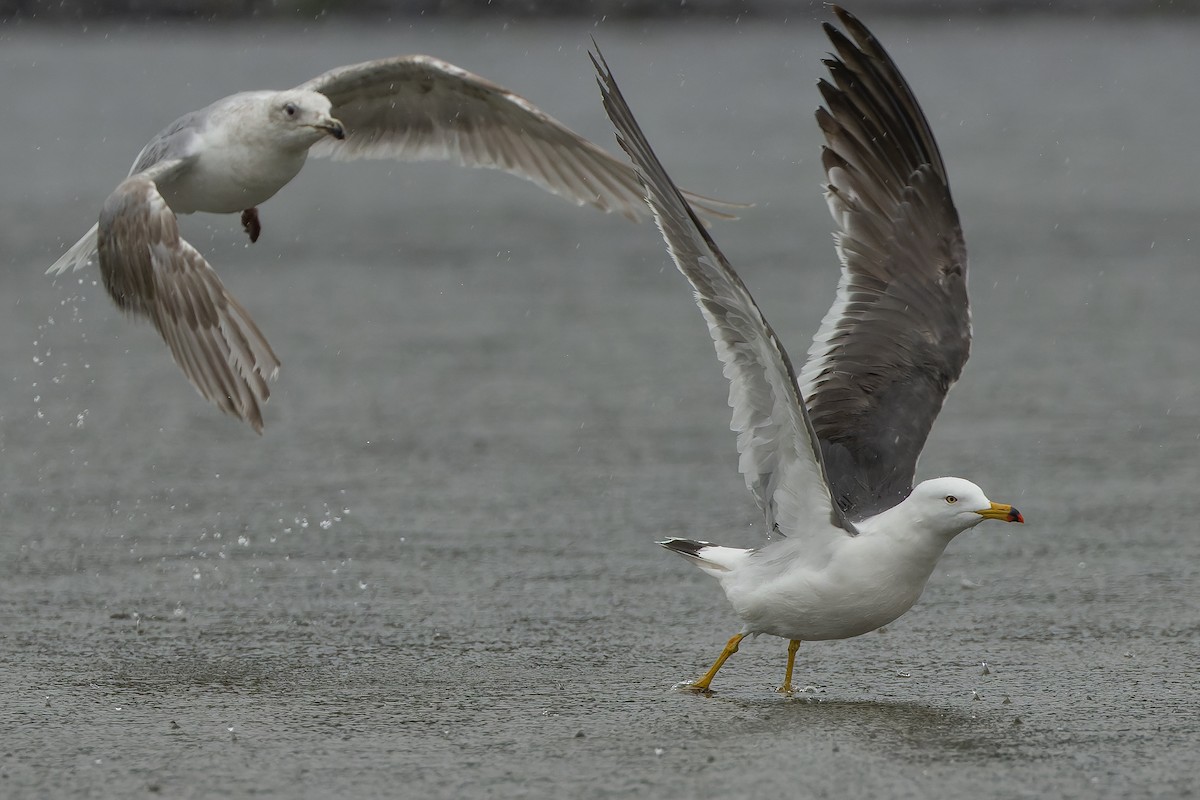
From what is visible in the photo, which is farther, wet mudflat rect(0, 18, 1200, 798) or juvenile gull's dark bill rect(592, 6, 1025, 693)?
juvenile gull's dark bill rect(592, 6, 1025, 693)

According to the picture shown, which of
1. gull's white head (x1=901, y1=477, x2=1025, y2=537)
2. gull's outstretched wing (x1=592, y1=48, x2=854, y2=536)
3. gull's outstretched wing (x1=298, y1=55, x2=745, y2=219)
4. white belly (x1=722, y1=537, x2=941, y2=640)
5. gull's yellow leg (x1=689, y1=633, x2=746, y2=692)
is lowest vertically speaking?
gull's yellow leg (x1=689, y1=633, x2=746, y2=692)

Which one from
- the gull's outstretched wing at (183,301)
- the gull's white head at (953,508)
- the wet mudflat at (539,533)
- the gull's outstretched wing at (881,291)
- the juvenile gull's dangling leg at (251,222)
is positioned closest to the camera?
the wet mudflat at (539,533)

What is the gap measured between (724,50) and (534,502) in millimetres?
36927

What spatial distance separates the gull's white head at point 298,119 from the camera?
620cm

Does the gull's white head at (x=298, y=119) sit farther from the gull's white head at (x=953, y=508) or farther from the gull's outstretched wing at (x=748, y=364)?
the gull's white head at (x=953, y=508)

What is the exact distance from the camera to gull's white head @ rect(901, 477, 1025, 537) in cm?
504

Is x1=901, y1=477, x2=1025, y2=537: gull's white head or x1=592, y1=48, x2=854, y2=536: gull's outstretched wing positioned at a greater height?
x1=592, y1=48, x2=854, y2=536: gull's outstretched wing

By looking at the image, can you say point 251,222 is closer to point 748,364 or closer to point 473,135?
point 473,135

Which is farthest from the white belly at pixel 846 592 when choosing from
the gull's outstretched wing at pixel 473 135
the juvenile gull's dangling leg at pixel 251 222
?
the gull's outstretched wing at pixel 473 135

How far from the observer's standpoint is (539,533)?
23.4ft

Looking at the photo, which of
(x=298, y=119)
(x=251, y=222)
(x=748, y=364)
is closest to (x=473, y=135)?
(x=251, y=222)

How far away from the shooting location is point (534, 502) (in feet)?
24.9

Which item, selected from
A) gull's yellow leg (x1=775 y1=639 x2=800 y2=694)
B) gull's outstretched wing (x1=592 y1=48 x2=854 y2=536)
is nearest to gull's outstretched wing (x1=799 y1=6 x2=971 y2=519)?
gull's outstretched wing (x1=592 y1=48 x2=854 y2=536)

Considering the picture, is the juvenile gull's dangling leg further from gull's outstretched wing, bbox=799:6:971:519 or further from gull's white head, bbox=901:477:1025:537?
gull's white head, bbox=901:477:1025:537
